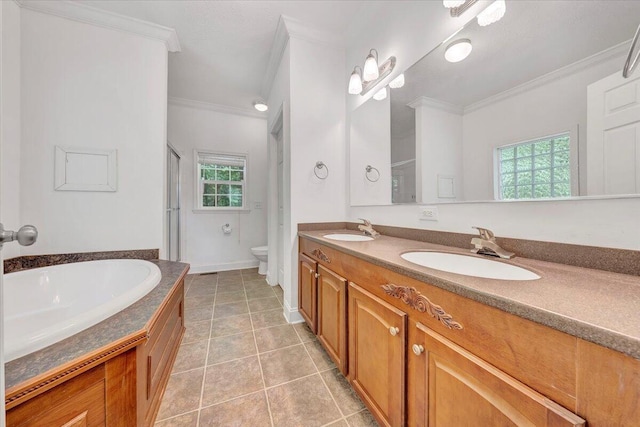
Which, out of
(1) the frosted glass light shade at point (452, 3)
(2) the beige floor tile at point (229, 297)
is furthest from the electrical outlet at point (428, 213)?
(2) the beige floor tile at point (229, 297)

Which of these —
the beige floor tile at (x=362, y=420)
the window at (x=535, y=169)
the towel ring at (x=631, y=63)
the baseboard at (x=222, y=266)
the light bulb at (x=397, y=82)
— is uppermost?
the light bulb at (x=397, y=82)

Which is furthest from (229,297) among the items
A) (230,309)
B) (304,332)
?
(304,332)

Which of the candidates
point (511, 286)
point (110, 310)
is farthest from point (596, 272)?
point (110, 310)

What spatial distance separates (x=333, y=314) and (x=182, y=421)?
0.89m

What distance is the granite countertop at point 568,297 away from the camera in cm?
52

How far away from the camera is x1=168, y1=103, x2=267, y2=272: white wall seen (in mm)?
3496

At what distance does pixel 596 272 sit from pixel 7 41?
3386 millimetres

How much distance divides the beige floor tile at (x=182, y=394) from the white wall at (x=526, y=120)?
70.9 inches

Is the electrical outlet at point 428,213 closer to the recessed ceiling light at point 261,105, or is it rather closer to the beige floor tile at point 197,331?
the beige floor tile at point 197,331

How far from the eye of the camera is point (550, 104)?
40.3 inches

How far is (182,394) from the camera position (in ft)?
4.48

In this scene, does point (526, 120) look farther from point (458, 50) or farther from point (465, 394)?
point (465, 394)

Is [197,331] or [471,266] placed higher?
[471,266]

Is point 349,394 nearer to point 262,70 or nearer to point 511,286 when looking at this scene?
point 511,286
